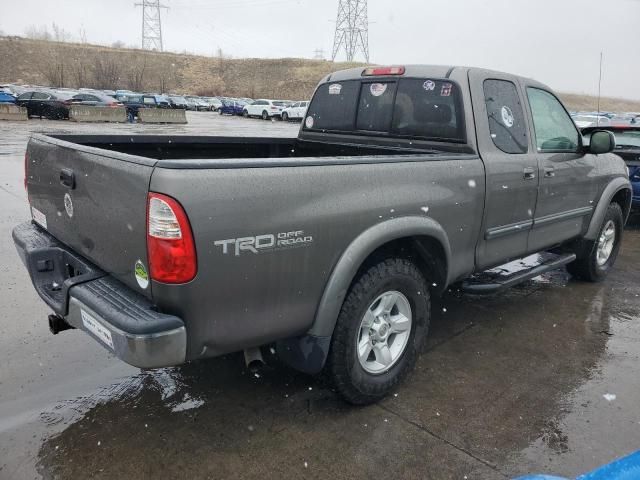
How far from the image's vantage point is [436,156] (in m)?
3.33

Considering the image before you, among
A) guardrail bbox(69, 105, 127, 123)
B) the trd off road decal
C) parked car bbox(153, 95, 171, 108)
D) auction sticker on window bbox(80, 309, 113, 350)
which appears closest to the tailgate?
auction sticker on window bbox(80, 309, 113, 350)

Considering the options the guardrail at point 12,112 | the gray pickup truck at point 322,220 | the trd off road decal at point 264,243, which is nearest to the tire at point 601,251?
the gray pickup truck at point 322,220

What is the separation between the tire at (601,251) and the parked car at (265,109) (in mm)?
34903

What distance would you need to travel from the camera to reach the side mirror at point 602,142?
15.0ft

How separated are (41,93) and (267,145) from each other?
28894 millimetres

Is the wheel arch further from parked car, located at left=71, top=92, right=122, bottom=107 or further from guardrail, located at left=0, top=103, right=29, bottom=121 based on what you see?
parked car, located at left=71, top=92, right=122, bottom=107

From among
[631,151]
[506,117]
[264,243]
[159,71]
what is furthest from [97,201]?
[159,71]

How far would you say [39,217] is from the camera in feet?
11.1

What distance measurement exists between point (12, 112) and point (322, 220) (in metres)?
29.0

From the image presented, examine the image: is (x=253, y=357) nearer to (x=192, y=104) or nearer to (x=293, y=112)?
(x=293, y=112)

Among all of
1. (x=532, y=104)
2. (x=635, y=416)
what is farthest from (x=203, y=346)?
(x=532, y=104)

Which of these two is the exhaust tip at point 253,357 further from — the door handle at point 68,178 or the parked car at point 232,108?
the parked car at point 232,108

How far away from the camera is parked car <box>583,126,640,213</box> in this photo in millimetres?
8301

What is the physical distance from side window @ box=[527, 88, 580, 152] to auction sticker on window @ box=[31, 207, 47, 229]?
3.67 meters
